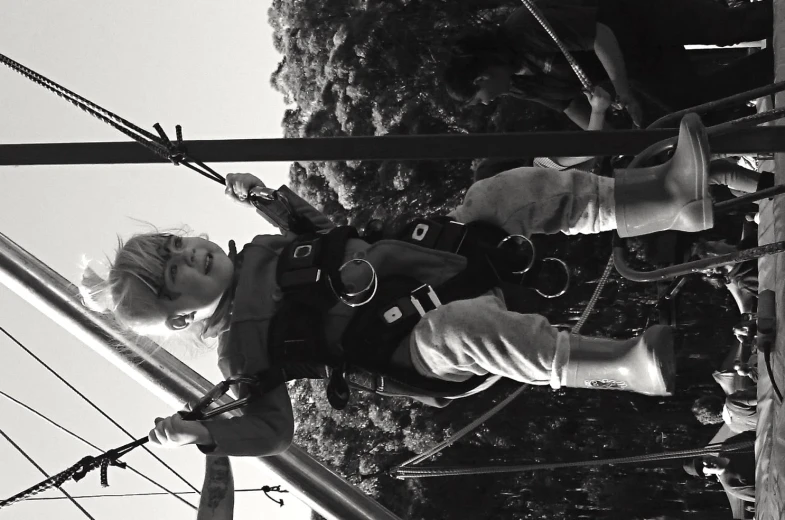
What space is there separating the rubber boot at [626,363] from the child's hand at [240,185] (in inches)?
49.8

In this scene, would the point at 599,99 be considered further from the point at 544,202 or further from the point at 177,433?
the point at 177,433

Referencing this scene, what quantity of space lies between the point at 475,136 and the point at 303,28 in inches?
253

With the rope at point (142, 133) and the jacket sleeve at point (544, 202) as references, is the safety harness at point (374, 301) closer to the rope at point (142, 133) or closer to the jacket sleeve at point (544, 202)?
the jacket sleeve at point (544, 202)

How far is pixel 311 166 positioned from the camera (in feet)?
25.5

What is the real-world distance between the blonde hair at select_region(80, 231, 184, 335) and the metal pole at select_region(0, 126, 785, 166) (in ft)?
Result: 2.39

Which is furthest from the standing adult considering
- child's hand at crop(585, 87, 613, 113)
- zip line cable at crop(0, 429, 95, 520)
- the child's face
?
zip line cable at crop(0, 429, 95, 520)

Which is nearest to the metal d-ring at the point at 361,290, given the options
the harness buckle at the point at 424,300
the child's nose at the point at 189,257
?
the harness buckle at the point at 424,300

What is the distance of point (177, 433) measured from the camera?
2400 millimetres

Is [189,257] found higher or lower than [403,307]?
higher

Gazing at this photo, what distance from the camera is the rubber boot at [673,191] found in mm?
1812

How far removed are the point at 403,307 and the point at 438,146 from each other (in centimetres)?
72

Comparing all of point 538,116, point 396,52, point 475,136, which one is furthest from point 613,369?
point 396,52

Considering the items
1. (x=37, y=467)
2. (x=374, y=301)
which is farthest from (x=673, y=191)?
(x=37, y=467)

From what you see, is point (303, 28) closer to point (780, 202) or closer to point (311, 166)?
point (311, 166)
